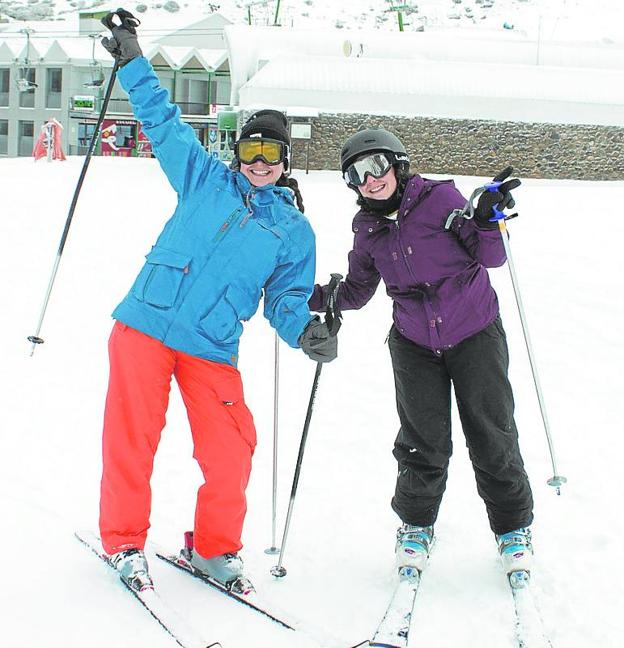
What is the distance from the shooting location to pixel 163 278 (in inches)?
98.4

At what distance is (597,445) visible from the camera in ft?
13.5

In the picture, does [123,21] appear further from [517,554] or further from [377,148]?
[517,554]

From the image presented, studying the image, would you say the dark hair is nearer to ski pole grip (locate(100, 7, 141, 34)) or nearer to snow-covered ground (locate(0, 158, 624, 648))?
ski pole grip (locate(100, 7, 141, 34))

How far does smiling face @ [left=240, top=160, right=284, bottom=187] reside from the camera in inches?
103

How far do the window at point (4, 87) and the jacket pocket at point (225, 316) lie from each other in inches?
1494

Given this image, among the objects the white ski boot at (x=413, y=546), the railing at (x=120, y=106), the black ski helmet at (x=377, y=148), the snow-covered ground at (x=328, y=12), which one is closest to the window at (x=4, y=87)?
the snow-covered ground at (x=328, y=12)

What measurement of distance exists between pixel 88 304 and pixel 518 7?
162 feet

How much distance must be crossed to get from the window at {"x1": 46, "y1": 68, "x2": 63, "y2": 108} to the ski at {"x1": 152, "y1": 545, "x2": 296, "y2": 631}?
116 feet

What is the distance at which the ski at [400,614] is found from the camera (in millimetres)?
2332

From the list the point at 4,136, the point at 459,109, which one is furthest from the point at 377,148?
the point at 4,136

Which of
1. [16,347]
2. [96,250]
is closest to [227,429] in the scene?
[16,347]

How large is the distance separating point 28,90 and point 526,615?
37.4 meters

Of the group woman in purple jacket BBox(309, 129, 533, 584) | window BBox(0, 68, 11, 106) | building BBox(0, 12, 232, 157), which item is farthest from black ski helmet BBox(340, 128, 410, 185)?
window BBox(0, 68, 11, 106)

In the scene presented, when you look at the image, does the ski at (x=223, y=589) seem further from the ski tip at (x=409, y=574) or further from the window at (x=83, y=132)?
the window at (x=83, y=132)
